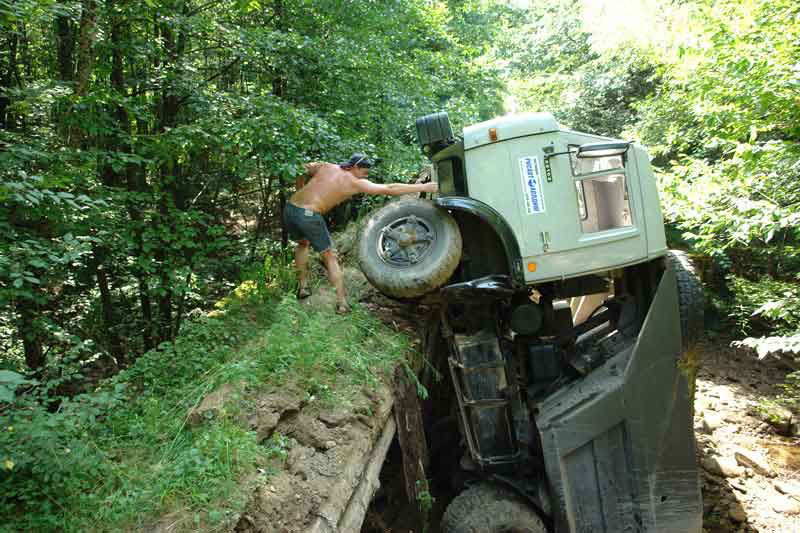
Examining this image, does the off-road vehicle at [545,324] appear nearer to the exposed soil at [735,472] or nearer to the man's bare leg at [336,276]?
the man's bare leg at [336,276]

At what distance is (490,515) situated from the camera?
4191mm

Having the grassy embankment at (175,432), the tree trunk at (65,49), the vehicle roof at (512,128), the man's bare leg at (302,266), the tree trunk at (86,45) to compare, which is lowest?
the grassy embankment at (175,432)

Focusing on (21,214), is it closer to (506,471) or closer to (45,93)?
(45,93)

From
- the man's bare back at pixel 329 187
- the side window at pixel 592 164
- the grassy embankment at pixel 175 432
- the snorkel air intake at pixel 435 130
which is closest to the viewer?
the grassy embankment at pixel 175 432

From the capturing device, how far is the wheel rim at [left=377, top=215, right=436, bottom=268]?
4.27 metres

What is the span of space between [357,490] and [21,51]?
6.56 m

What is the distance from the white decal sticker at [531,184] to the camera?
412cm

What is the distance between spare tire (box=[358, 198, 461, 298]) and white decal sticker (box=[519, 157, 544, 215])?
23.2 inches

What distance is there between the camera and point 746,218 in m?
5.08

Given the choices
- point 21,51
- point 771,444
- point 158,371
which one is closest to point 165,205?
point 21,51

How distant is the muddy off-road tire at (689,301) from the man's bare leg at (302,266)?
3259 mm

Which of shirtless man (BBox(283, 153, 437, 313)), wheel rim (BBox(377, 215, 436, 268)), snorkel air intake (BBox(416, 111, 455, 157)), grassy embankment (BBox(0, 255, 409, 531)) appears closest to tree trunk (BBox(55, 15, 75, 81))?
shirtless man (BBox(283, 153, 437, 313))

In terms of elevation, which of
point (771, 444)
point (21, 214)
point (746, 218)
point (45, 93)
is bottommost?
point (771, 444)

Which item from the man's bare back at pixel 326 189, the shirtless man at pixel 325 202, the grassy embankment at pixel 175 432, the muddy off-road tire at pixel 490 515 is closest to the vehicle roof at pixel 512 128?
the shirtless man at pixel 325 202
